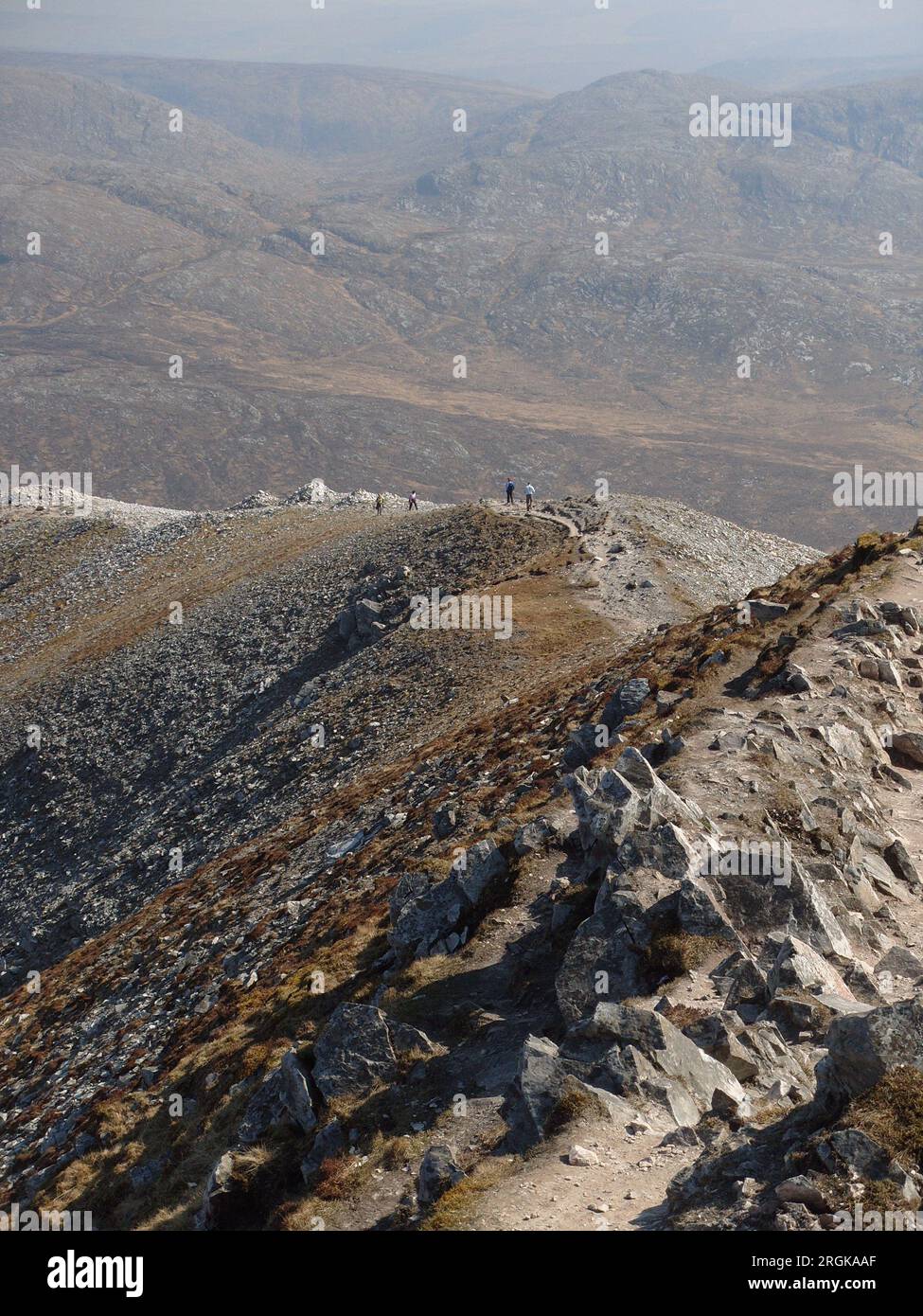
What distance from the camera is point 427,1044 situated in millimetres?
19969

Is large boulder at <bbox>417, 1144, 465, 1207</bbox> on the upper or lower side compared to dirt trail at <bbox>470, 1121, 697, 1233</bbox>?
lower

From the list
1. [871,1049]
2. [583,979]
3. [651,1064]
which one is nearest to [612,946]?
[583,979]

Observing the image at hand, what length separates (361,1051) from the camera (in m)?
19.8

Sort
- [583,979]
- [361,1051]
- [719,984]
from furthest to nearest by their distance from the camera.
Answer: [583,979], [361,1051], [719,984]

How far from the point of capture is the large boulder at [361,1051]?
19406 millimetres

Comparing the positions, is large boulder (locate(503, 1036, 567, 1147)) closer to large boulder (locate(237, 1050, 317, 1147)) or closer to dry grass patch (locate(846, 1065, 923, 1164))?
large boulder (locate(237, 1050, 317, 1147))

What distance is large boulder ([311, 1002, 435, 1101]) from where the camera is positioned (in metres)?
19.4

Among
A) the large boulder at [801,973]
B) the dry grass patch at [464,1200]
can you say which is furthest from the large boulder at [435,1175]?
the large boulder at [801,973]

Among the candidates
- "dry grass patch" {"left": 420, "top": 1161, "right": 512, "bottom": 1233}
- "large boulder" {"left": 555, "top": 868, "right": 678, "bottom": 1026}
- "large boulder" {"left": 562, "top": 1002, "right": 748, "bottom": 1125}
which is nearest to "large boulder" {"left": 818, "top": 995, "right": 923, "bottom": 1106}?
"large boulder" {"left": 562, "top": 1002, "right": 748, "bottom": 1125}

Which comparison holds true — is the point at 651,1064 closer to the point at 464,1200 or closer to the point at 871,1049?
the point at 464,1200

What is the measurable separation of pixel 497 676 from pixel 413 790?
1422 centimetres

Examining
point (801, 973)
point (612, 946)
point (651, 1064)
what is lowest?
point (651, 1064)

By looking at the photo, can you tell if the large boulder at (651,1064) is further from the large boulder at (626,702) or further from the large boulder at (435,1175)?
the large boulder at (626,702)
